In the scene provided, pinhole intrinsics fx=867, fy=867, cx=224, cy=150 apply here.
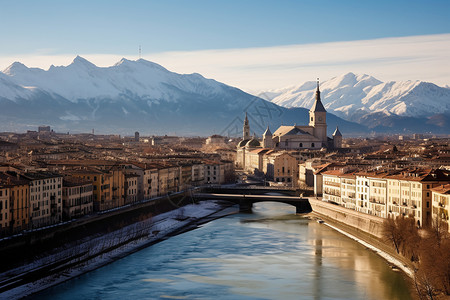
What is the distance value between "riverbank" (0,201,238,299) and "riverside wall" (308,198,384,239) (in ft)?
23.9

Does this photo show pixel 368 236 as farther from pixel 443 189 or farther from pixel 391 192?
pixel 443 189

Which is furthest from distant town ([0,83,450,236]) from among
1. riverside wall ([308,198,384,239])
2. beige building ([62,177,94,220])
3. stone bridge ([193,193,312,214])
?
stone bridge ([193,193,312,214])

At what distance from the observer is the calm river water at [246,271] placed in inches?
1344

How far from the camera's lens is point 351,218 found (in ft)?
176

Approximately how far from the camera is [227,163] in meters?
99.2

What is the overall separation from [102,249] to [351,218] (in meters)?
17.4

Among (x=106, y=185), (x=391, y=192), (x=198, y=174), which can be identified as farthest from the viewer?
(x=198, y=174)

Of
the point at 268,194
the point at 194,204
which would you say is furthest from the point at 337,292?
the point at 268,194

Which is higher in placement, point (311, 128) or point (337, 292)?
point (311, 128)

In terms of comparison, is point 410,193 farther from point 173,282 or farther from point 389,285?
point 173,282

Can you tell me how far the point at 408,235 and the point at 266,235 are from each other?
13149mm

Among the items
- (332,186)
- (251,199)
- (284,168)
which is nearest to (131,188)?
(251,199)

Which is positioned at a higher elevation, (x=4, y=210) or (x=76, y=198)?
(x=76, y=198)

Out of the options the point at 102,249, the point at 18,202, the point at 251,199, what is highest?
the point at 18,202
